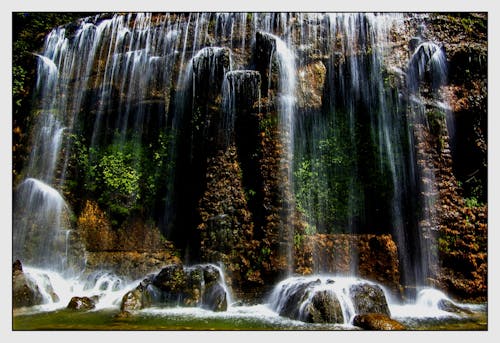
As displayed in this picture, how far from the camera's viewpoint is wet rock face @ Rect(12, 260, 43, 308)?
6.08 meters

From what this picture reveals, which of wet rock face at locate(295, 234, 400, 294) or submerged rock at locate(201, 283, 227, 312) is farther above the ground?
wet rock face at locate(295, 234, 400, 294)

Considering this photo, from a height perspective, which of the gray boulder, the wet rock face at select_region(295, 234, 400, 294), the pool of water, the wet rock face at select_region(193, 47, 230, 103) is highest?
the wet rock face at select_region(193, 47, 230, 103)

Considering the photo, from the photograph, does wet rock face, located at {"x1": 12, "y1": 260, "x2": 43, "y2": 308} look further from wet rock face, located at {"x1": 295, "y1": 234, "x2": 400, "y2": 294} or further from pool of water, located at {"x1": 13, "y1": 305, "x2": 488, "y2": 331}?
wet rock face, located at {"x1": 295, "y1": 234, "x2": 400, "y2": 294}

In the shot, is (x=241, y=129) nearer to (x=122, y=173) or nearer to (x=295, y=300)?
(x=122, y=173)

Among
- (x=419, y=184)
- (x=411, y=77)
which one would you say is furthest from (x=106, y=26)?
(x=419, y=184)

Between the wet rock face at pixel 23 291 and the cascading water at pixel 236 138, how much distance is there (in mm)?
239

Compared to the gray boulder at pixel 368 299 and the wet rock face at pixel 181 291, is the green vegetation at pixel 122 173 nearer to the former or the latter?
the wet rock face at pixel 181 291

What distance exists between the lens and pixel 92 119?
851 centimetres

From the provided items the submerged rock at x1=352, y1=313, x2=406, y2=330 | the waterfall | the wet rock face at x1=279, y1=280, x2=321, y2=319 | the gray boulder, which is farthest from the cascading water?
the submerged rock at x1=352, y1=313, x2=406, y2=330

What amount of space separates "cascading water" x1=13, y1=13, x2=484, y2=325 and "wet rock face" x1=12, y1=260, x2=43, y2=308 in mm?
239

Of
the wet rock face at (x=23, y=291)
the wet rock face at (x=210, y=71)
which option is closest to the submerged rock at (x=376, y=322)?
the wet rock face at (x=210, y=71)

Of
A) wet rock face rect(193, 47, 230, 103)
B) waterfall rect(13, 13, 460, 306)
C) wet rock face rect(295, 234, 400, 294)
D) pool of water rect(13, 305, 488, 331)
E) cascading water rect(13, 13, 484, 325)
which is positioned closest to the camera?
pool of water rect(13, 305, 488, 331)

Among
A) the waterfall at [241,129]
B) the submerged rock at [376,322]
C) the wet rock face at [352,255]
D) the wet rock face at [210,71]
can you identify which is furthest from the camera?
the wet rock face at [210,71]

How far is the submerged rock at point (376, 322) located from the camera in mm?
Result: 5246
